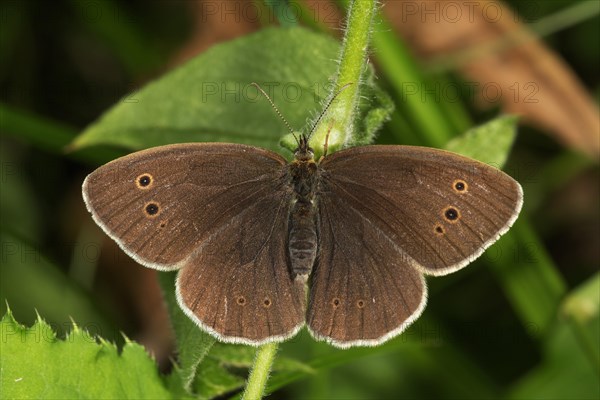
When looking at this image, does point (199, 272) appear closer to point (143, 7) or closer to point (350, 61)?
point (350, 61)

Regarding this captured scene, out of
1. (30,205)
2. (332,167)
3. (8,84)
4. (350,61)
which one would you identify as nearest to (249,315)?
(332,167)

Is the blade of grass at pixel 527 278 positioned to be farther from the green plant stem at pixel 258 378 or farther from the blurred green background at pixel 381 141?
the green plant stem at pixel 258 378

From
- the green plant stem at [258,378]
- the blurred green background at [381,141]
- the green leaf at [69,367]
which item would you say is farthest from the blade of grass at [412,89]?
the green leaf at [69,367]

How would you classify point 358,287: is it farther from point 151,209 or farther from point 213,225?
point 151,209

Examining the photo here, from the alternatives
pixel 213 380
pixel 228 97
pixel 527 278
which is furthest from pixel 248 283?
pixel 527 278

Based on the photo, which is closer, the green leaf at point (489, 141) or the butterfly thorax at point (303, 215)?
the butterfly thorax at point (303, 215)

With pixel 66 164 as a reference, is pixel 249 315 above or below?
above

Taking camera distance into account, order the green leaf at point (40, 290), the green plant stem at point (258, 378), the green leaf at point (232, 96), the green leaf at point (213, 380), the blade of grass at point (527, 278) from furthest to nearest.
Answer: the green leaf at point (40, 290), the blade of grass at point (527, 278), the green leaf at point (232, 96), the green leaf at point (213, 380), the green plant stem at point (258, 378)
